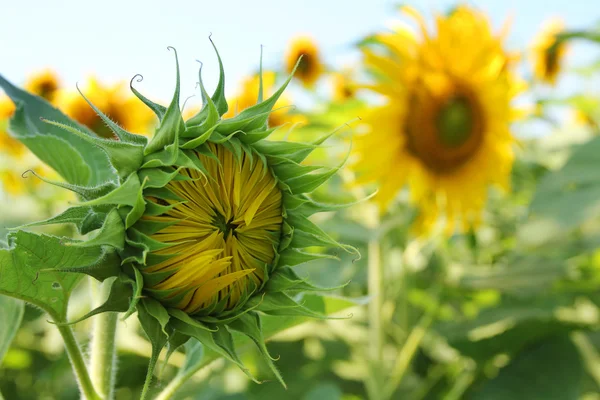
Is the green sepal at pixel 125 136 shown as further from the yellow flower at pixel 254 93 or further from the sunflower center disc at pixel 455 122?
the yellow flower at pixel 254 93

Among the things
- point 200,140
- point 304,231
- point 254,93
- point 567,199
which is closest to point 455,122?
point 567,199

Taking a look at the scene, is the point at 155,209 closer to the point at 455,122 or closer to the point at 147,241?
the point at 147,241

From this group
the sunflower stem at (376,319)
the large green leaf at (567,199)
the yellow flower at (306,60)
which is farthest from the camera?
the yellow flower at (306,60)

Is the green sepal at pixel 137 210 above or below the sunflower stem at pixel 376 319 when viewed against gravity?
above

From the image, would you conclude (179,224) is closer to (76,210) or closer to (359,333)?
(76,210)

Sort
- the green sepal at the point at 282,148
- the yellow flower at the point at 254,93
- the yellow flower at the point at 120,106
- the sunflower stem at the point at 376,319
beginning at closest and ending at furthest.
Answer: the green sepal at the point at 282,148 < the sunflower stem at the point at 376,319 < the yellow flower at the point at 254,93 < the yellow flower at the point at 120,106

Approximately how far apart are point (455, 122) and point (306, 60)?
8.74 ft

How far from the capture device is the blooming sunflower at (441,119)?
2.05m

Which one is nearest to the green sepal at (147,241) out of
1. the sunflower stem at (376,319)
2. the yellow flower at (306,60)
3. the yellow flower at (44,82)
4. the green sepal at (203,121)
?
the green sepal at (203,121)

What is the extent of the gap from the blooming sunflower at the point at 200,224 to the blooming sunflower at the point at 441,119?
129 cm

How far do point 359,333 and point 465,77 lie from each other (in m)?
0.87

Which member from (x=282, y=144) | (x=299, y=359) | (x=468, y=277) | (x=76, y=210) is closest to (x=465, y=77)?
(x=468, y=277)

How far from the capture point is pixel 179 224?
67cm

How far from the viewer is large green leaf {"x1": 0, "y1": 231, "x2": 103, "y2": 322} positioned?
0.64 metres
